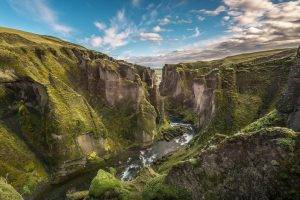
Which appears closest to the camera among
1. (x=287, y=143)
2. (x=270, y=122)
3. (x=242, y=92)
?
(x=287, y=143)

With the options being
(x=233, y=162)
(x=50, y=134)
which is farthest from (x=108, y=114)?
(x=233, y=162)

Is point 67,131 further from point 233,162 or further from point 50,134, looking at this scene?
point 233,162

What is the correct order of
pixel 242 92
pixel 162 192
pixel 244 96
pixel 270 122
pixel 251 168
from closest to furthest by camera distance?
pixel 251 168 < pixel 162 192 < pixel 270 122 < pixel 244 96 < pixel 242 92

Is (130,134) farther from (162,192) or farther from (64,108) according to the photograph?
(162,192)

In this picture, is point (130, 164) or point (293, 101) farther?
point (130, 164)

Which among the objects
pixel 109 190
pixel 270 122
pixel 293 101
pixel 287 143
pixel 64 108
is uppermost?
pixel 287 143

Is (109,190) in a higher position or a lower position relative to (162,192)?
lower

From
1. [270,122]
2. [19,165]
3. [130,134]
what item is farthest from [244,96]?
[19,165]
